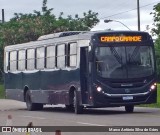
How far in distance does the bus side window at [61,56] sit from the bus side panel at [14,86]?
5300mm

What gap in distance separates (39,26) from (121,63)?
49.5m

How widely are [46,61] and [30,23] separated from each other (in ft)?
149

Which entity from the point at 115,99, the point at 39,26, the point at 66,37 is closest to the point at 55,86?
the point at 66,37

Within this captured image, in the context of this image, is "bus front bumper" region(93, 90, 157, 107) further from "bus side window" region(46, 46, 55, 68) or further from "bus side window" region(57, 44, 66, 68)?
"bus side window" region(46, 46, 55, 68)

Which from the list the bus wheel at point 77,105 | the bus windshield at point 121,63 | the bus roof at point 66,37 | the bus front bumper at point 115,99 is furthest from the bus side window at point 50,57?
the bus front bumper at point 115,99

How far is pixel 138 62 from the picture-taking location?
26750 mm

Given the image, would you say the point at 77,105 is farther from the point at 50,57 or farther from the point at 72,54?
the point at 50,57

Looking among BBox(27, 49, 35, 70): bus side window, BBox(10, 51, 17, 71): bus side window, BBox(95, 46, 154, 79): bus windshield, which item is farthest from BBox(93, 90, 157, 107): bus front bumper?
BBox(10, 51, 17, 71): bus side window

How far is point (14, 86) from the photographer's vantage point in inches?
1416

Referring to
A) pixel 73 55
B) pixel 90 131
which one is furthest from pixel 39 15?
pixel 90 131

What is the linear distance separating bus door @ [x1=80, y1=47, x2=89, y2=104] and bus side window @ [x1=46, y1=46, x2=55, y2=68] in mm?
3255

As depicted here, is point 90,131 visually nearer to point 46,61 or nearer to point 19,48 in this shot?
point 46,61

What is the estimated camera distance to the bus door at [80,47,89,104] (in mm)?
27156

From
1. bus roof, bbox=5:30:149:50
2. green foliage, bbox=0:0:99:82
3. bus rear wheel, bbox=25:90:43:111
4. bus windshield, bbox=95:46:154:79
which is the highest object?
green foliage, bbox=0:0:99:82
